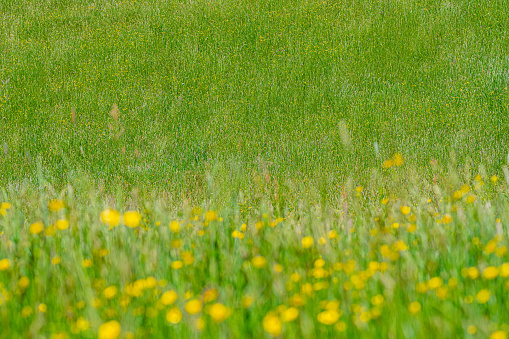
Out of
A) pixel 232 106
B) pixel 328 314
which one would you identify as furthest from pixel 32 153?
pixel 328 314

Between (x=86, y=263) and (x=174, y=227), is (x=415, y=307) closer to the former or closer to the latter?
(x=174, y=227)

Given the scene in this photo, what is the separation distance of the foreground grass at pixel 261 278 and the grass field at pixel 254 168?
0.01m

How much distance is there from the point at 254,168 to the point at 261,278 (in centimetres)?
405

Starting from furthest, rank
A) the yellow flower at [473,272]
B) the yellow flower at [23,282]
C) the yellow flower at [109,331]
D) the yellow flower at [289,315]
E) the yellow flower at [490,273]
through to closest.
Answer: the yellow flower at [23,282]
the yellow flower at [473,272]
the yellow flower at [490,273]
the yellow flower at [289,315]
the yellow flower at [109,331]

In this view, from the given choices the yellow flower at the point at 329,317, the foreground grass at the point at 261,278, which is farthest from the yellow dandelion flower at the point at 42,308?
the yellow flower at the point at 329,317

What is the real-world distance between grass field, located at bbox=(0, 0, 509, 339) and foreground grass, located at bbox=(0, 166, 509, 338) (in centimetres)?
1

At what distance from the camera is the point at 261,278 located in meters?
2.12

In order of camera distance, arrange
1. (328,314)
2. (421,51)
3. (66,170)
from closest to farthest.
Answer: (328,314), (66,170), (421,51)

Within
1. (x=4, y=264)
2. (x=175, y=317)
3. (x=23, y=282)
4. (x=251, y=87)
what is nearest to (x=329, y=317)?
(x=175, y=317)

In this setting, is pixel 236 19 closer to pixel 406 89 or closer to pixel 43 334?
Answer: pixel 406 89

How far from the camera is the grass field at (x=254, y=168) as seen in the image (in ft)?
5.98

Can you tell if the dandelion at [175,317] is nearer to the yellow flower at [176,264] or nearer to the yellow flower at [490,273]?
the yellow flower at [176,264]

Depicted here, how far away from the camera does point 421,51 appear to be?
8.90 metres

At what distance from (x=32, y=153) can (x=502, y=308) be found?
731cm
